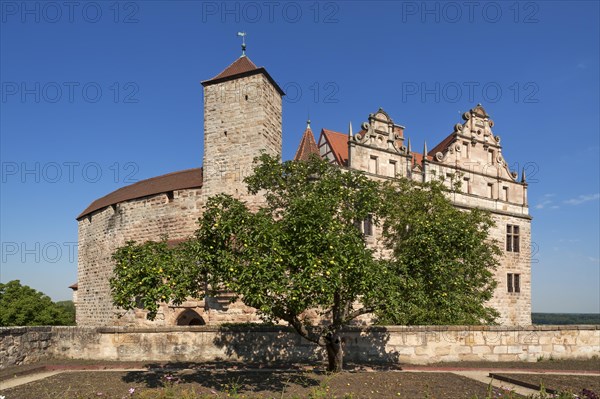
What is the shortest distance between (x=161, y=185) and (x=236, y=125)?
5391 millimetres

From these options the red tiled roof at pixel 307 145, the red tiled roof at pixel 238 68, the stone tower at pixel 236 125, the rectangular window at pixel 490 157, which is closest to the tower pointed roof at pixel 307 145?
the red tiled roof at pixel 307 145

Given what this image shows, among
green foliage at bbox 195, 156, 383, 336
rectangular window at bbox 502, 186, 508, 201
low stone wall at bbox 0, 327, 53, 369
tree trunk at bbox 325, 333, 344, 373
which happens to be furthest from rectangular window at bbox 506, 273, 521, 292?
low stone wall at bbox 0, 327, 53, 369

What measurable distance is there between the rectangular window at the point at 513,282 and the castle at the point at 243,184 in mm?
65

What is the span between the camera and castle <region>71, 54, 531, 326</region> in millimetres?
18641

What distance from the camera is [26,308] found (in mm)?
25547

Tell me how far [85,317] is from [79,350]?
12928 millimetres

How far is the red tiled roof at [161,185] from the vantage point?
1978cm

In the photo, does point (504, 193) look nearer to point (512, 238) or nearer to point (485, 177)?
point (485, 177)

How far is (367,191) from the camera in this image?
10.2 metres

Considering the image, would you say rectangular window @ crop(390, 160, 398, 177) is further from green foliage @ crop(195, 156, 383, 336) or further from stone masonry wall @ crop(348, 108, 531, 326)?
green foliage @ crop(195, 156, 383, 336)

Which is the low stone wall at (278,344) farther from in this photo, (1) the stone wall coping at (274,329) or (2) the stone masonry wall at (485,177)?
(2) the stone masonry wall at (485,177)

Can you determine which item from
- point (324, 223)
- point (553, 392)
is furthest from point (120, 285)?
point (553, 392)

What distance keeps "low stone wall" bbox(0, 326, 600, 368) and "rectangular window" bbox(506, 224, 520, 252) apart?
15.1m

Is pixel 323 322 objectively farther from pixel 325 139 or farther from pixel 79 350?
pixel 325 139
